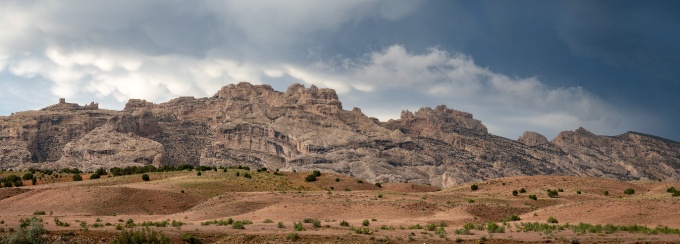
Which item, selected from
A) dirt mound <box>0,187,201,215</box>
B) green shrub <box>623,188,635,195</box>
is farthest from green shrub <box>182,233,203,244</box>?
green shrub <box>623,188,635,195</box>

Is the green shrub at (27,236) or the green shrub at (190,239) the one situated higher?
the green shrub at (27,236)

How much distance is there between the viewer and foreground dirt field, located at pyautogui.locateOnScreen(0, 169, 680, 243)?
116 feet

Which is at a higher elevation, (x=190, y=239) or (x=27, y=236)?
(x=27, y=236)

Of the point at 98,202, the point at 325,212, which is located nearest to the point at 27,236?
the point at 325,212

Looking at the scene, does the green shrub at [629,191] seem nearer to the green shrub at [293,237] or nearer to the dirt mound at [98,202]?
the dirt mound at [98,202]

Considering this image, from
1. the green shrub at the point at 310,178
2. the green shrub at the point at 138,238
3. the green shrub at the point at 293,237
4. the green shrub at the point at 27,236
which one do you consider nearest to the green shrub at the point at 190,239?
the green shrub at the point at 138,238

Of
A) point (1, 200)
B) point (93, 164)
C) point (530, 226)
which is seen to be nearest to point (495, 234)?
point (530, 226)

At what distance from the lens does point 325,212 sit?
53.0 m

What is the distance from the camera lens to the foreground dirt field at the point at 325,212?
1389 inches

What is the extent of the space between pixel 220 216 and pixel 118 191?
16.0 m

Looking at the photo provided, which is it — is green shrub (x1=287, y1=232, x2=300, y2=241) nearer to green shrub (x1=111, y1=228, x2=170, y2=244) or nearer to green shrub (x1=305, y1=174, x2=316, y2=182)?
green shrub (x1=111, y1=228, x2=170, y2=244)

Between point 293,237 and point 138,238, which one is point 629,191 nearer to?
point 293,237

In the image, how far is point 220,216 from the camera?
52562mm

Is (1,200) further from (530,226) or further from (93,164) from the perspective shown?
(93,164)
